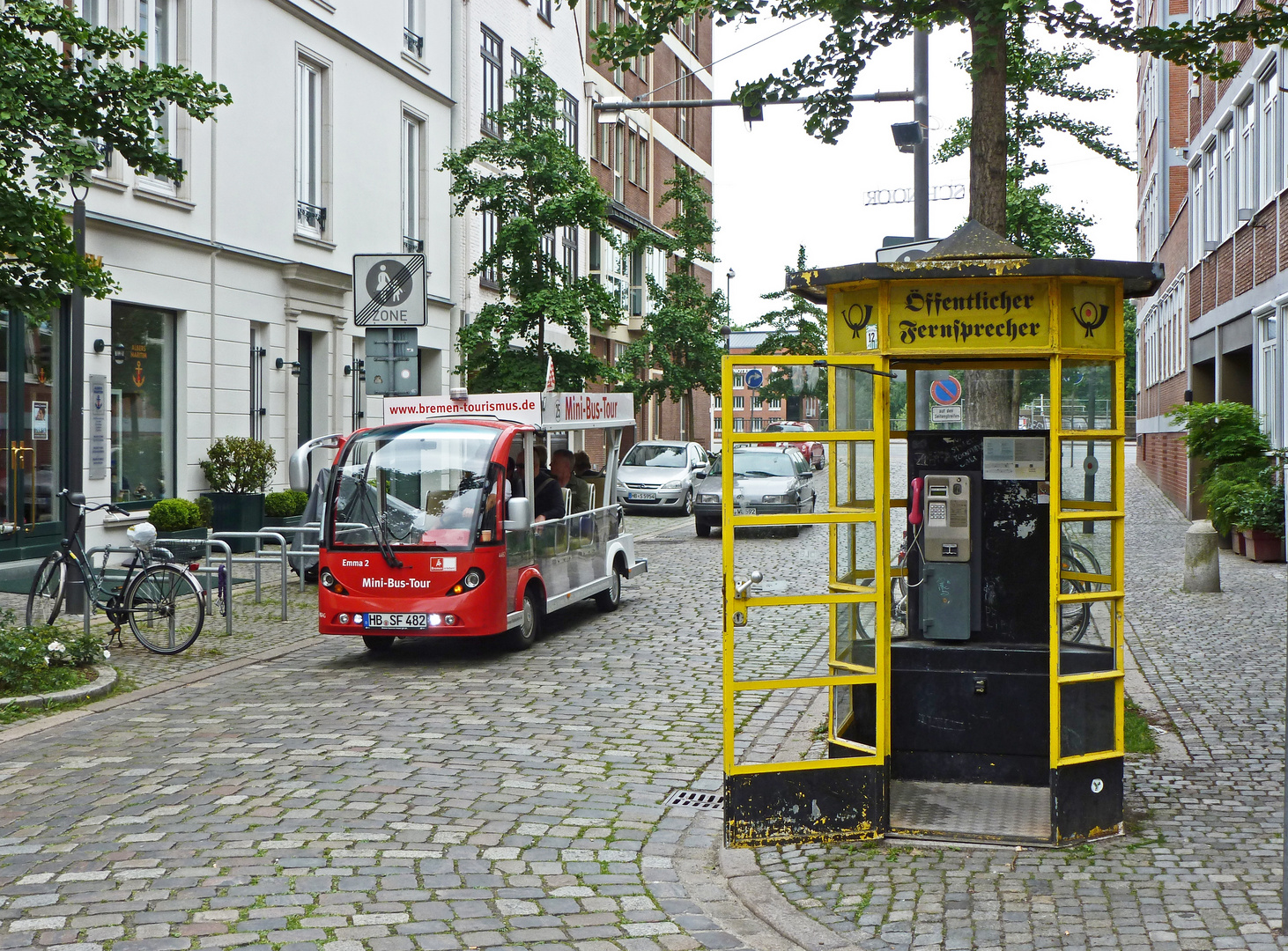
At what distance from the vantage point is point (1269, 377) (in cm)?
2055

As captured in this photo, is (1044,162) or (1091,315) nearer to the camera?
(1091,315)

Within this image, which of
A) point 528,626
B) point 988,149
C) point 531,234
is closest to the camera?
point 988,149

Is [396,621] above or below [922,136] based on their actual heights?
below

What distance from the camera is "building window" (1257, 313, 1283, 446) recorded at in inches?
776

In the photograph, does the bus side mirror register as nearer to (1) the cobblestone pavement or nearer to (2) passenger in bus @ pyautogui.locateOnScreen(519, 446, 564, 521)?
(2) passenger in bus @ pyautogui.locateOnScreen(519, 446, 564, 521)

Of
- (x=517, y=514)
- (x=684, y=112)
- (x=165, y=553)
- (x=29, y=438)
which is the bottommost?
(x=165, y=553)

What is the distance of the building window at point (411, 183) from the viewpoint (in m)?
26.6

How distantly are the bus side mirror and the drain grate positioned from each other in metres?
4.37

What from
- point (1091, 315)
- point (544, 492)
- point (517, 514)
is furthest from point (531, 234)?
point (1091, 315)

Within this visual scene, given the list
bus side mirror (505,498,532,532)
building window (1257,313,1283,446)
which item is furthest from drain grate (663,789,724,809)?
building window (1257,313,1283,446)

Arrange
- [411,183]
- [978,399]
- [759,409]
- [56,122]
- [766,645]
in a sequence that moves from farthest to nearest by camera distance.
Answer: [411,183] < [56,122] < [978,399] < [766,645] < [759,409]

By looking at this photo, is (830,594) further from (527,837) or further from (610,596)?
(610,596)

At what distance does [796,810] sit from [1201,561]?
1064 cm

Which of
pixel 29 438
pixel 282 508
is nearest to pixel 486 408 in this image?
pixel 29 438
